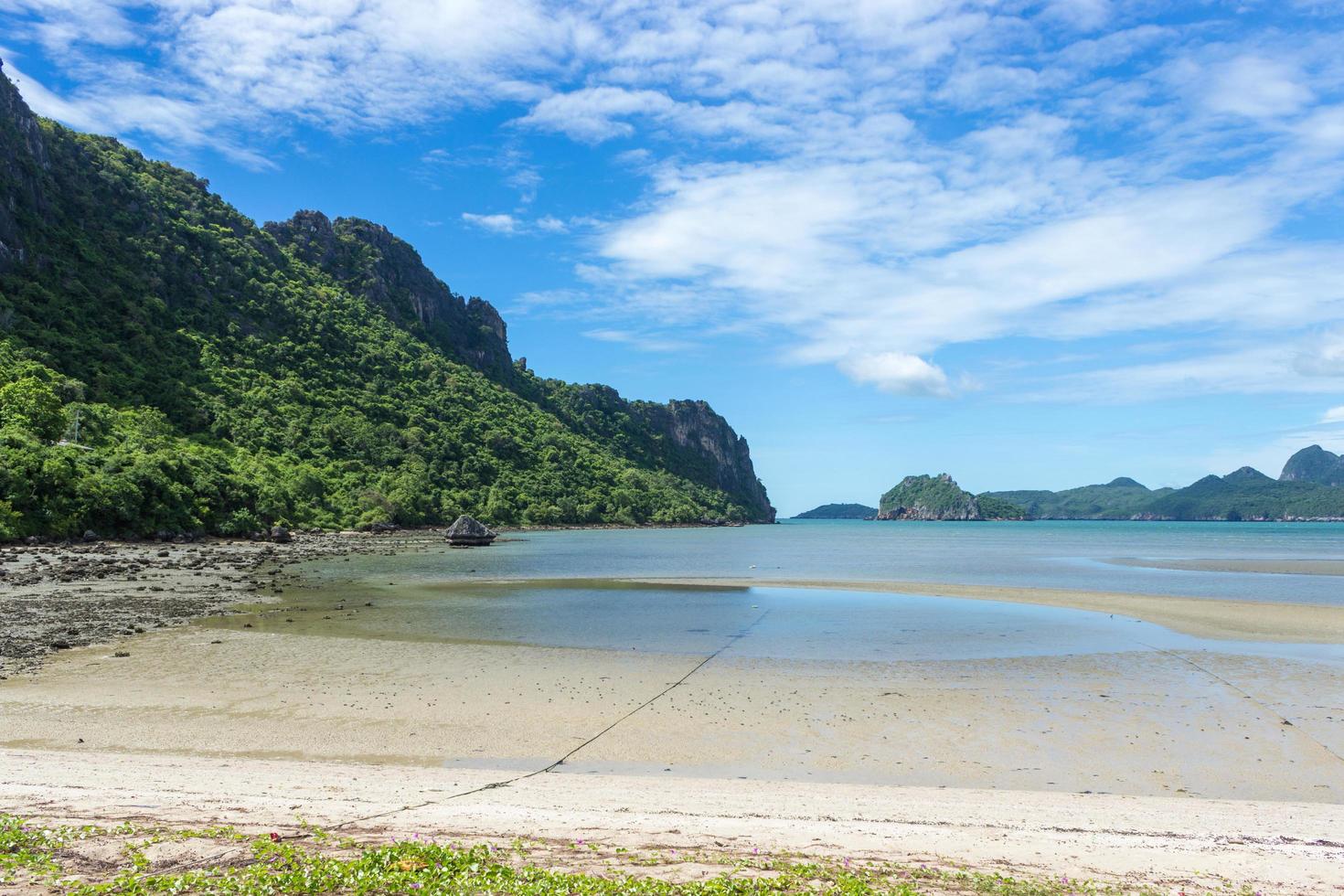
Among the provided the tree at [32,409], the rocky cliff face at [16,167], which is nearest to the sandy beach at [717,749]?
the tree at [32,409]

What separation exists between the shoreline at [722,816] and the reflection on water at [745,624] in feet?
35.0

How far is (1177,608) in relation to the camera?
105 feet

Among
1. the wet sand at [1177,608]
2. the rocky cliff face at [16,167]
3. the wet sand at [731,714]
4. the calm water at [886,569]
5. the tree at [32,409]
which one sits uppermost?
the rocky cliff face at [16,167]

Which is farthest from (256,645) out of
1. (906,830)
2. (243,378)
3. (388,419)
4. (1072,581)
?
(388,419)

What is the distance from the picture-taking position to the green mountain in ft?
210

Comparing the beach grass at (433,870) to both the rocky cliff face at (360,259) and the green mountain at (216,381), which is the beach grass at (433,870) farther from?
the rocky cliff face at (360,259)

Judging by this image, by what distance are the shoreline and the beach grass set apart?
18cm

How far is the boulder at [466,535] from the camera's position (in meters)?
81.3

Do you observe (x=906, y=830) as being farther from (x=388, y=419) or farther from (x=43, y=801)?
(x=388, y=419)

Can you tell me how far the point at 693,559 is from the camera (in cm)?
6950

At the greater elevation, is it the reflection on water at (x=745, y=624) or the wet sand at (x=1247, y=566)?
the reflection on water at (x=745, y=624)

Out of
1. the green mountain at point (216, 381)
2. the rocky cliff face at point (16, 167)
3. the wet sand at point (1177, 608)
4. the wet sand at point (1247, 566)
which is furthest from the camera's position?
the rocky cliff face at point (16, 167)

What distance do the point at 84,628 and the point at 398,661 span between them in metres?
9.97

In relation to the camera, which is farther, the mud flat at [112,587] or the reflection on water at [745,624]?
the reflection on water at [745,624]
